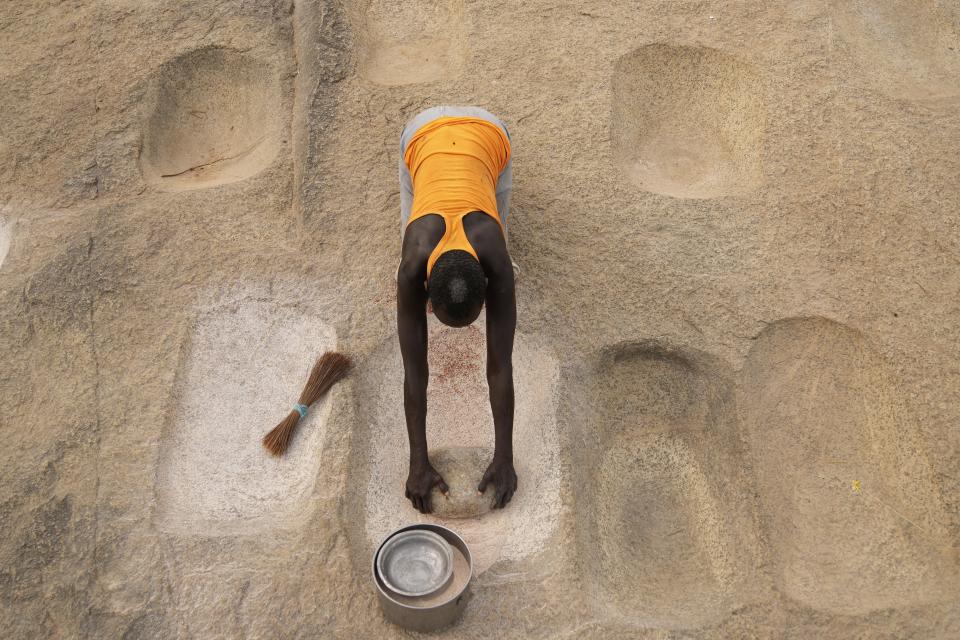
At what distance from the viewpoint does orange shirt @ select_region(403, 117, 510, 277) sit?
2.71 m

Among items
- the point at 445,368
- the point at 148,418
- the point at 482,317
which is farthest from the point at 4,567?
→ the point at 482,317

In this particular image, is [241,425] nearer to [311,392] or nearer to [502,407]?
[311,392]

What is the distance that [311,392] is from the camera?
3160 millimetres

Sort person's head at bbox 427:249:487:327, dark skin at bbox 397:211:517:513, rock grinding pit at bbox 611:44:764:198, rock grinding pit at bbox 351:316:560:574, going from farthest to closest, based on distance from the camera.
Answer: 1. rock grinding pit at bbox 611:44:764:198
2. rock grinding pit at bbox 351:316:560:574
3. dark skin at bbox 397:211:517:513
4. person's head at bbox 427:249:487:327

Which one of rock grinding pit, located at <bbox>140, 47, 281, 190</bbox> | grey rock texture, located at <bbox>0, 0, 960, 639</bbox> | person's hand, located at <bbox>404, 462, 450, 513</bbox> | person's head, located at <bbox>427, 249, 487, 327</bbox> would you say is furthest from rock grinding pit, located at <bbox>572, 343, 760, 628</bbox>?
rock grinding pit, located at <bbox>140, 47, 281, 190</bbox>

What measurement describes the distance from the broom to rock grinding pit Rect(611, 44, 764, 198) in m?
1.60

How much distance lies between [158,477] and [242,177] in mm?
1537

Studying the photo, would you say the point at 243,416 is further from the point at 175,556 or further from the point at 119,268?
the point at 119,268

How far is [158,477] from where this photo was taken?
2.95m

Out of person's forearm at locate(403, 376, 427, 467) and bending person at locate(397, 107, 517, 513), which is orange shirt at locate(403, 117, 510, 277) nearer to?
bending person at locate(397, 107, 517, 513)

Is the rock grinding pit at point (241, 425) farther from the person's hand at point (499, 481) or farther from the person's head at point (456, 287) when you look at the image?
the person's head at point (456, 287)

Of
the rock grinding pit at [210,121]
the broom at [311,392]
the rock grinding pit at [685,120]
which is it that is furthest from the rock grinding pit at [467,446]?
the rock grinding pit at [210,121]

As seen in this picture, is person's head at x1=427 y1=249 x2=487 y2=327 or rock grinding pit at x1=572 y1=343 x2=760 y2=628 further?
rock grinding pit at x1=572 y1=343 x2=760 y2=628

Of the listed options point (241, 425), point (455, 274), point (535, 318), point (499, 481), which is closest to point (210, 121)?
point (241, 425)
